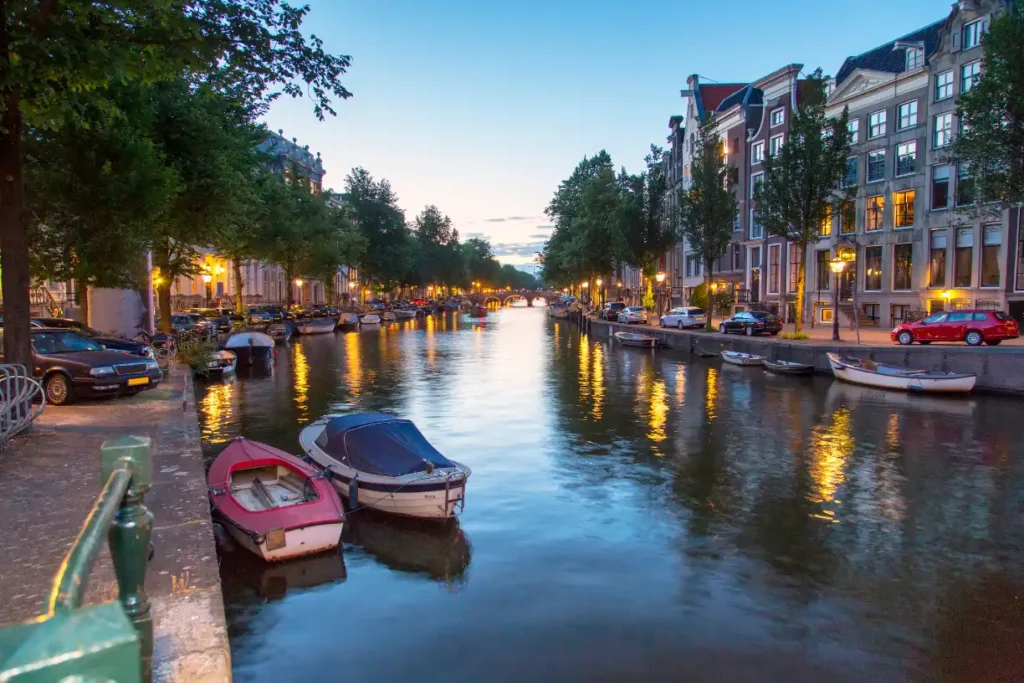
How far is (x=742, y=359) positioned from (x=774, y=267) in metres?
20.9

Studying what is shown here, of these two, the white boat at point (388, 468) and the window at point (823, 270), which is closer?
the white boat at point (388, 468)

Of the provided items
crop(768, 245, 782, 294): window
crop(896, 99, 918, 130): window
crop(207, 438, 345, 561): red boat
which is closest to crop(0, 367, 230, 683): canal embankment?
crop(207, 438, 345, 561): red boat

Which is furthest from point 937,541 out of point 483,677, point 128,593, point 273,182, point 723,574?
point 273,182

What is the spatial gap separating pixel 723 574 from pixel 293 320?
57458mm

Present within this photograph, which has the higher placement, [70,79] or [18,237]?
[70,79]

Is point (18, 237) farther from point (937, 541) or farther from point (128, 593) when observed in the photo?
point (937, 541)

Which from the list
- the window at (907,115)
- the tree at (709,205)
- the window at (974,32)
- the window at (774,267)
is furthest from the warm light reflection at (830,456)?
the window at (774,267)

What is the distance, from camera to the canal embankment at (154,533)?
20.2 ft

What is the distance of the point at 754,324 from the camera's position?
45375 mm

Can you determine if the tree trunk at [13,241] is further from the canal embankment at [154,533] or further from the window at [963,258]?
the window at [963,258]

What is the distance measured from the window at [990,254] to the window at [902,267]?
195 inches

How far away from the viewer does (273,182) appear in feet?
159

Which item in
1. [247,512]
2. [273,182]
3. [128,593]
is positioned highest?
[273,182]

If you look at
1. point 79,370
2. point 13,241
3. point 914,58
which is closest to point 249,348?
point 79,370
